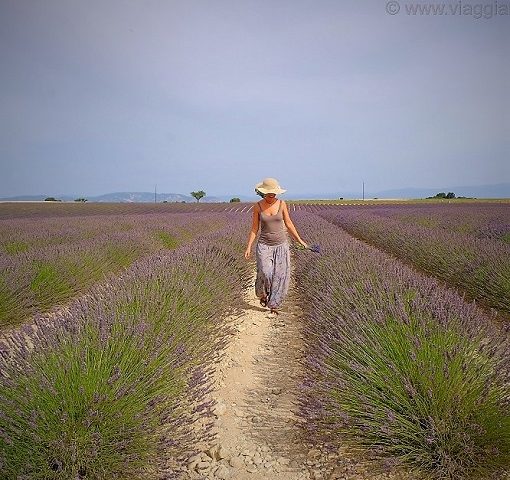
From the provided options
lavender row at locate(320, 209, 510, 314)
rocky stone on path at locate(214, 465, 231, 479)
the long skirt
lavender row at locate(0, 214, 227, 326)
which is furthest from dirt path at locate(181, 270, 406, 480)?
lavender row at locate(320, 209, 510, 314)

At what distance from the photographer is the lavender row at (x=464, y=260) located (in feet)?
13.5

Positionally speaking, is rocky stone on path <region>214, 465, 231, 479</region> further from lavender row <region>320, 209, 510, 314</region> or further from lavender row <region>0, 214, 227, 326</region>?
lavender row <region>320, 209, 510, 314</region>

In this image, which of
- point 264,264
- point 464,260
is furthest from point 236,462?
point 464,260

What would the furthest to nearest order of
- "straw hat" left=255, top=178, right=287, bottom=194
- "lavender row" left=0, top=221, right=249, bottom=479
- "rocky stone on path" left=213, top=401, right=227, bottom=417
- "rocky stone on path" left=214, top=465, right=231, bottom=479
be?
"straw hat" left=255, top=178, right=287, bottom=194, "rocky stone on path" left=213, top=401, right=227, bottom=417, "rocky stone on path" left=214, top=465, right=231, bottom=479, "lavender row" left=0, top=221, right=249, bottom=479

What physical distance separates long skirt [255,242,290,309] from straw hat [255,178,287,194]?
1.94 ft

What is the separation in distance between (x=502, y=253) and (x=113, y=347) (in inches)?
183

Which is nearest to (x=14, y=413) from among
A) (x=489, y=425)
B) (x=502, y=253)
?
(x=489, y=425)

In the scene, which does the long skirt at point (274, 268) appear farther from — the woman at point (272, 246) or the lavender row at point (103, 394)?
the lavender row at point (103, 394)

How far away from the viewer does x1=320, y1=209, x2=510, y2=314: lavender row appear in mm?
4109

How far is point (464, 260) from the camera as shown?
16.5ft

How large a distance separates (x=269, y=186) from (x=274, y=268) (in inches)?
35.0

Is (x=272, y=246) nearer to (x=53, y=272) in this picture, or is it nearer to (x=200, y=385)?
(x=200, y=385)

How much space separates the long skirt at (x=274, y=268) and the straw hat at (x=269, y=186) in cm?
59

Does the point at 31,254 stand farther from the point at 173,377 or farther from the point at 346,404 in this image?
the point at 346,404
